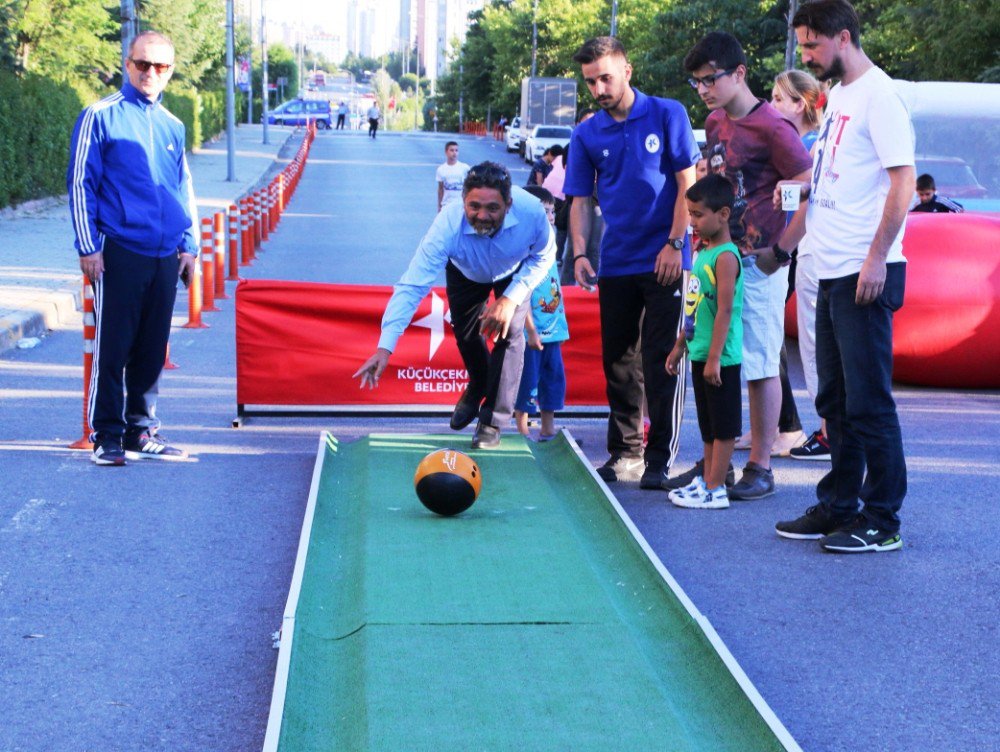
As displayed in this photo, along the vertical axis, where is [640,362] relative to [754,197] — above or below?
below

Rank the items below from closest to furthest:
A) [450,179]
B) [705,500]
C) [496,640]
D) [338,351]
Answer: [496,640] → [705,500] → [338,351] → [450,179]

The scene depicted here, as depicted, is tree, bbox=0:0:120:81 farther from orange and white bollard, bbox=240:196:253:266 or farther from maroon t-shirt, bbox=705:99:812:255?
maroon t-shirt, bbox=705:99:812:255

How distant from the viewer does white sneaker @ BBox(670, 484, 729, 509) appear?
7352 millimetres

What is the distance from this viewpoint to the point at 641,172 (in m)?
7.52

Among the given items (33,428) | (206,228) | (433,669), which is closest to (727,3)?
(206,228)

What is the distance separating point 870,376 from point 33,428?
5358mm

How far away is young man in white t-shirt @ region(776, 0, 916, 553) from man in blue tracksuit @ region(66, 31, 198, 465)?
3.65 metres

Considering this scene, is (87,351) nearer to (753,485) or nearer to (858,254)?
(753,485)

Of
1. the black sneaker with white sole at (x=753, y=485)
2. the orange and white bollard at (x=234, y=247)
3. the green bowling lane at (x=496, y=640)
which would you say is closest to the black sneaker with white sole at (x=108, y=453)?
the green bowling lane at (x=496, y=640)

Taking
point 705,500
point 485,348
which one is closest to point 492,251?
point 485,348

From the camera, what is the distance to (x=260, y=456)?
8.45 meters

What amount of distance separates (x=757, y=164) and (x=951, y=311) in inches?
163

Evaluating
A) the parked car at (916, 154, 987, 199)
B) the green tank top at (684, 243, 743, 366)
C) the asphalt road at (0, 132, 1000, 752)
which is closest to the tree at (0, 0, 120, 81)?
the parked car at (916, 154, 987, 199)

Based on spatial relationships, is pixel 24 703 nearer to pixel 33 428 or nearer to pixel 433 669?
pixel 433 669
